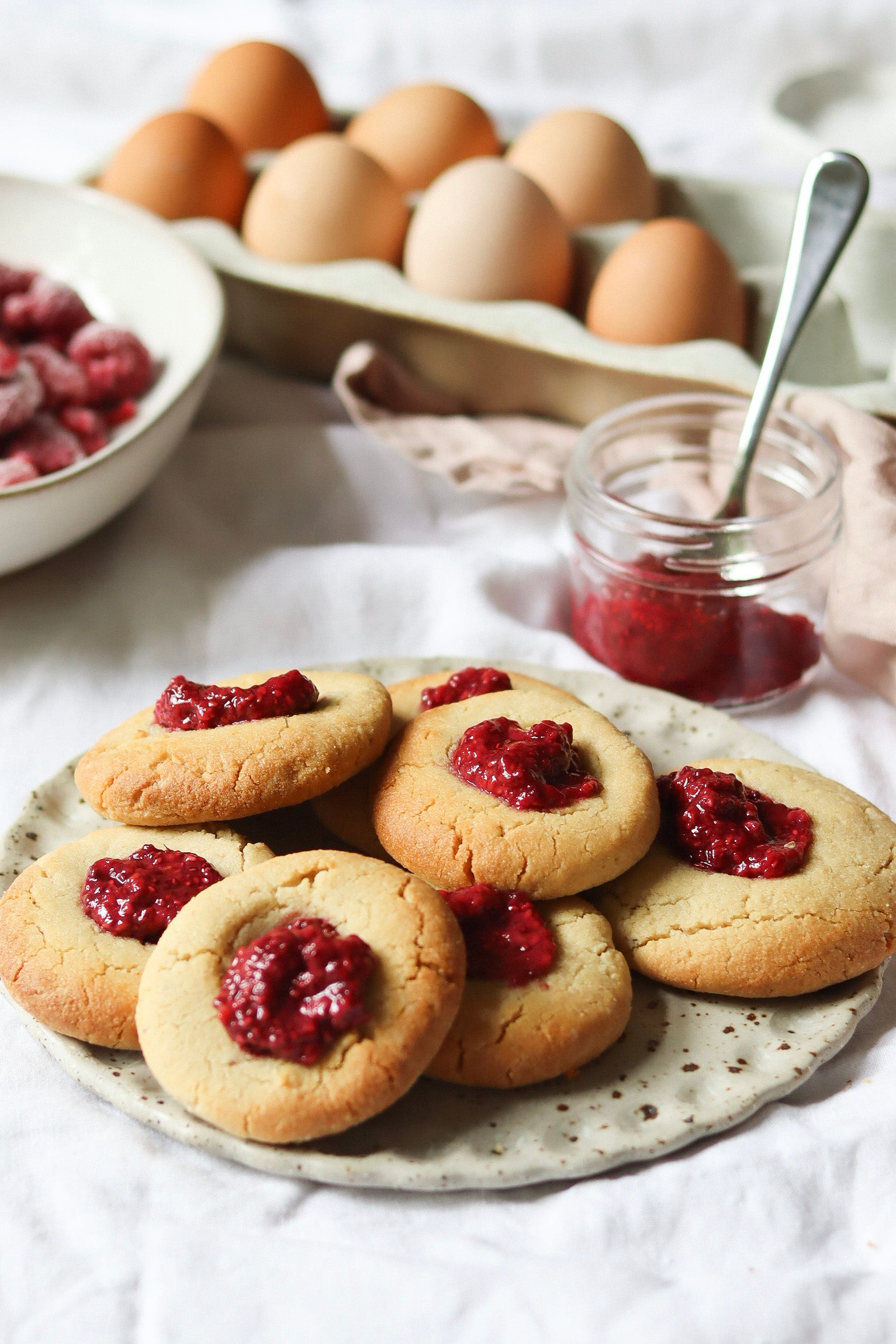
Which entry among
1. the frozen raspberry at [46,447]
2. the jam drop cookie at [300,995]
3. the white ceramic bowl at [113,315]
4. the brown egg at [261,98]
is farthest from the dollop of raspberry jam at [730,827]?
the brown egg at [261,98]

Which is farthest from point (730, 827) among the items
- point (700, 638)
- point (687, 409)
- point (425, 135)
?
point (425, 135)

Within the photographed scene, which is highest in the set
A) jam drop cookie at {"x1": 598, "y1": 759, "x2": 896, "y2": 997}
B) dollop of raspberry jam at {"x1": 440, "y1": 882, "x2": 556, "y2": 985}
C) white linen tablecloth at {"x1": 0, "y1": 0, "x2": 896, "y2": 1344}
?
dollop of raspberry jam at {"x1": 440, "y1": 882, "x2": 556, "y2": 985}

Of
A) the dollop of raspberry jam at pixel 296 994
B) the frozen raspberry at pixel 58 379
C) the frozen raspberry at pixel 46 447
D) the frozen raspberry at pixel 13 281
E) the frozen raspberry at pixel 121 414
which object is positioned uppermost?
the frozen raspberry at pixel 13 281

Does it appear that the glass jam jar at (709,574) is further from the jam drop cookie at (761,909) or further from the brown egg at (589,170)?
the brown egg at (589,170)

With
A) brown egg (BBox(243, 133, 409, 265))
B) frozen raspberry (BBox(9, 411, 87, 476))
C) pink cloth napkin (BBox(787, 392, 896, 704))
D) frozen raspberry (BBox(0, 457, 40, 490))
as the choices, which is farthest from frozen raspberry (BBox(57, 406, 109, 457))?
pink cloth napkin (BBox(787, 392, 896, 704))

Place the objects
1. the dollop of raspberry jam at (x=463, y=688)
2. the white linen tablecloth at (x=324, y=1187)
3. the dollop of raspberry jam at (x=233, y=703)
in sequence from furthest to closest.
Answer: the dollop of raspberry jam at (x=463, y=688), the dollop of raspberry jam at (x=233, y=703), the white linen tablecloth at (x=324, y=1187)

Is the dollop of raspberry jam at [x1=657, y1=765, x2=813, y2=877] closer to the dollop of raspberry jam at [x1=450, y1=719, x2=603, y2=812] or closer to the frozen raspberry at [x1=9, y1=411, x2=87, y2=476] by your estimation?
the dollop of raspberry jam at [x1=450, y1=719, x2=603, y2=812]

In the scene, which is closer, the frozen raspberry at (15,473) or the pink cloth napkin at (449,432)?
the frozen raspberry at (15,473)
